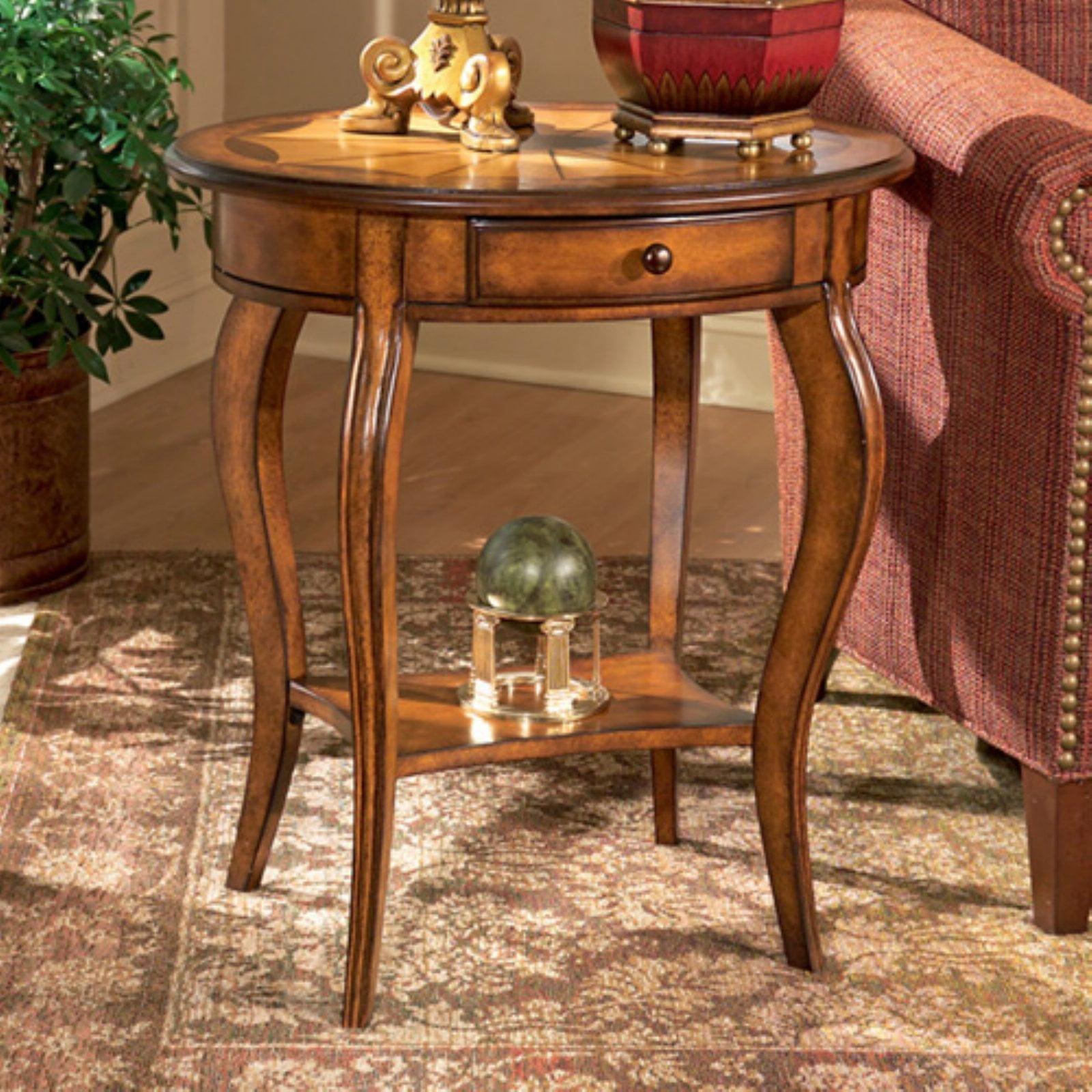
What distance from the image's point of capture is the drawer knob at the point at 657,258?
1.66 m

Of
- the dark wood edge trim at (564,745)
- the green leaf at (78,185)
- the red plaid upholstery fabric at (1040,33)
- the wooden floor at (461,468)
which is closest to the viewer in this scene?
the dark wood edge trim at (564,745)

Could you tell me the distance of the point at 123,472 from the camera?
146 inches

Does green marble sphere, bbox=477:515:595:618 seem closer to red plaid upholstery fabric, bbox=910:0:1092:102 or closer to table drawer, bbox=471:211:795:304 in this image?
table drawer, bbox=471:211:795:304

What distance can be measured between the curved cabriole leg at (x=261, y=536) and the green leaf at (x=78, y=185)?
2.94ft

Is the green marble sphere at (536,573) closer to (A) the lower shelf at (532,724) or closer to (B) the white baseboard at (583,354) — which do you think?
(A) the lower shelf at (532,724)

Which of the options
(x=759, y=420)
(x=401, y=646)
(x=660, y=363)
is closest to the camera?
(x=660, y=363)

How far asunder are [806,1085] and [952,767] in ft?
2.57

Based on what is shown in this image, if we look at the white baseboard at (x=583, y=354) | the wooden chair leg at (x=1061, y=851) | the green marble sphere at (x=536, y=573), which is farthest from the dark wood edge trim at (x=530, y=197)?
the white baseboard at (x=583, y=354)

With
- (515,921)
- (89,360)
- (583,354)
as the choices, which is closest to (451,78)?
(515,921)

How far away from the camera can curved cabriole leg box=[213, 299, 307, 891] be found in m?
1.92

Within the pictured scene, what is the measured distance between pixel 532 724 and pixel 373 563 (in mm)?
315

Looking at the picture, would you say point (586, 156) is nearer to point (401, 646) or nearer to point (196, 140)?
point (196, 140)

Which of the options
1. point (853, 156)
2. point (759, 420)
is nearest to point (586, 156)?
point (853, 156)

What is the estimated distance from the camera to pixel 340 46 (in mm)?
4418
